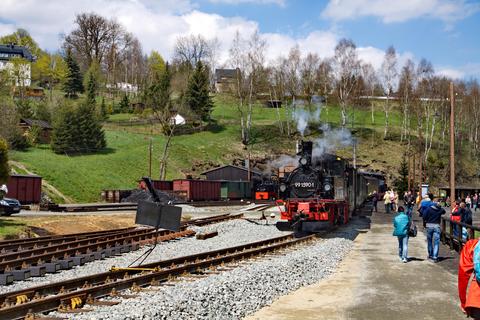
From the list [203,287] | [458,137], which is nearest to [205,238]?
[203,287]

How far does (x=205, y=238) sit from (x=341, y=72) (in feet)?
174

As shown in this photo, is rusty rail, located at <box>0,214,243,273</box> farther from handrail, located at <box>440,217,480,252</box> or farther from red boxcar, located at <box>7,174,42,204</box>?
red boxcar, located at <box>7,174,42,204</box>

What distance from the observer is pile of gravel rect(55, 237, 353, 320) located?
8070 mm

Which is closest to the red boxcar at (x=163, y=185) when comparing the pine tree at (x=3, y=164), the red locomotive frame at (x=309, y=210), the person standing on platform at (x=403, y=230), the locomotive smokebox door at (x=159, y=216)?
the pine tree at (x=3, y=164)

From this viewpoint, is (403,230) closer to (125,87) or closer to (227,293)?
(227,293)

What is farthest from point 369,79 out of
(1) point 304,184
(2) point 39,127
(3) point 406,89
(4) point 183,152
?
(1) point 304,184

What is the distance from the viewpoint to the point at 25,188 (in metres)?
39.4

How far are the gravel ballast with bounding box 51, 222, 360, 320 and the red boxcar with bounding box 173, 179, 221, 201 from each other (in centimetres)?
3710

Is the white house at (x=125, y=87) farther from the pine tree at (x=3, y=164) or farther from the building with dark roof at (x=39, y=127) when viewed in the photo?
the pine tree at (x=3, y=164)

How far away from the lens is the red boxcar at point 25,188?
38.4m

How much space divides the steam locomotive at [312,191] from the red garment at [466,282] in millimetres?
15710

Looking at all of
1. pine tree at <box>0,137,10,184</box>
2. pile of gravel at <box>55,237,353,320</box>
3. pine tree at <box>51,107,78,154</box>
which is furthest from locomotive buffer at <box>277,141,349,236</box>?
pine tree at <box>51,107,78,154</box>

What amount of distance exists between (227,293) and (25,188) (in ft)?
110

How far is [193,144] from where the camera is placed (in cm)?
7488
